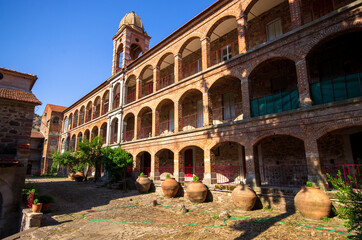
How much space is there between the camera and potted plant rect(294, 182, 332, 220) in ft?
21.6

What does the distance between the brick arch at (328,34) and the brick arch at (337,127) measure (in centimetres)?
326

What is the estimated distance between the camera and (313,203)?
6.67m

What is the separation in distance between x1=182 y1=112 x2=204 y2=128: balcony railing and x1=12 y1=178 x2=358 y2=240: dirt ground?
6.44 metres

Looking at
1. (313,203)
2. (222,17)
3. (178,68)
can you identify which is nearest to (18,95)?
(178,68)

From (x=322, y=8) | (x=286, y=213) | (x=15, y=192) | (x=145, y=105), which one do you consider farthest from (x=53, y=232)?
(x=322, y=8)

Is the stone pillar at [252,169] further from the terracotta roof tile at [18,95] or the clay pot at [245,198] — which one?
the terracotta roof tile at [18,95]

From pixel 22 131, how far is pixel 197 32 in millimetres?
11788

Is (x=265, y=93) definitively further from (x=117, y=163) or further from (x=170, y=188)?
(x=117, y=163)

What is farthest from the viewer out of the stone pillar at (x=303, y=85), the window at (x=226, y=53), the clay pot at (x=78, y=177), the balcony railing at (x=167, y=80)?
the clay pot at (x=78, y=177)

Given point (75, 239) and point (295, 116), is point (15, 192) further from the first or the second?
point (295, 116)

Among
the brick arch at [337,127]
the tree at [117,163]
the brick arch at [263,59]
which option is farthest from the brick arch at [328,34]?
the tree at [117,163]

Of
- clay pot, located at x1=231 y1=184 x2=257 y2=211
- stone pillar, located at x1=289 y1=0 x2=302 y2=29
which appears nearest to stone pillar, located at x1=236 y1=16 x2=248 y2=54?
stone pillar, located at x1=289 y1=0 x2=302 y2=29

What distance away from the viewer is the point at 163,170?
59.8ft

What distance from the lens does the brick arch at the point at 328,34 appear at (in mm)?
8055
